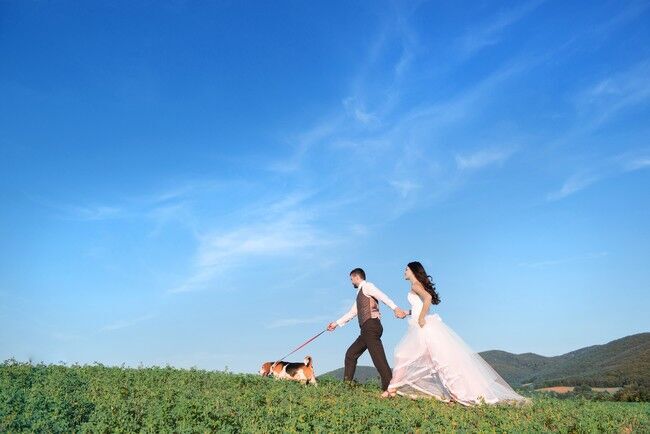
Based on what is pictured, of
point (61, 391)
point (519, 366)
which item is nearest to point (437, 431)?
point (61, 391)

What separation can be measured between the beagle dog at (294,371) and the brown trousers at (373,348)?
1026mm

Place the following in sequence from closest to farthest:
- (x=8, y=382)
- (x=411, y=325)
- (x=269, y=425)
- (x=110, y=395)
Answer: (x=269, y=425) → (x=110, y=395) → (x=8, y=382) → (x=411, y=325)

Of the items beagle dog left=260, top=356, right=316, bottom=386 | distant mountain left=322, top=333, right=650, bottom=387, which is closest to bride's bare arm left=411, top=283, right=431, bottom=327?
beagle dog left=260, top=356, right=316, bottom=386

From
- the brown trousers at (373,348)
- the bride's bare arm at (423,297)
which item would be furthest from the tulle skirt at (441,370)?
the brown trousers at (373,348)

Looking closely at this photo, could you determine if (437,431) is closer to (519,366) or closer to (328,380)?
(328,380)

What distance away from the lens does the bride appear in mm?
13766

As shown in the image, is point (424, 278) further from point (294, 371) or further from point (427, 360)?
point (294, 371)

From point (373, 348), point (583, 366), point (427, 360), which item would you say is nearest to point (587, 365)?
point (583, 366)

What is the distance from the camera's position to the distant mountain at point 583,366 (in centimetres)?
2730

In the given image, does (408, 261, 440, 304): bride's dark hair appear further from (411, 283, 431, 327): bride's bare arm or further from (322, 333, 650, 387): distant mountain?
(322, 333, 650, 387): distant mountain

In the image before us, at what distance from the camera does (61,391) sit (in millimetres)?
11742

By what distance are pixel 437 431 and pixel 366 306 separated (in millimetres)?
5942

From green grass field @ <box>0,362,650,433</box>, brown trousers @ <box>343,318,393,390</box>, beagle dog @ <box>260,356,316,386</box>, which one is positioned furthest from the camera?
beagle dog @ <box>260,356,316,386</box>

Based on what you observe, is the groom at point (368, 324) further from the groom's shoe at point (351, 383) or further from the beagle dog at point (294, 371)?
the beagle dog at point (294, 371)
